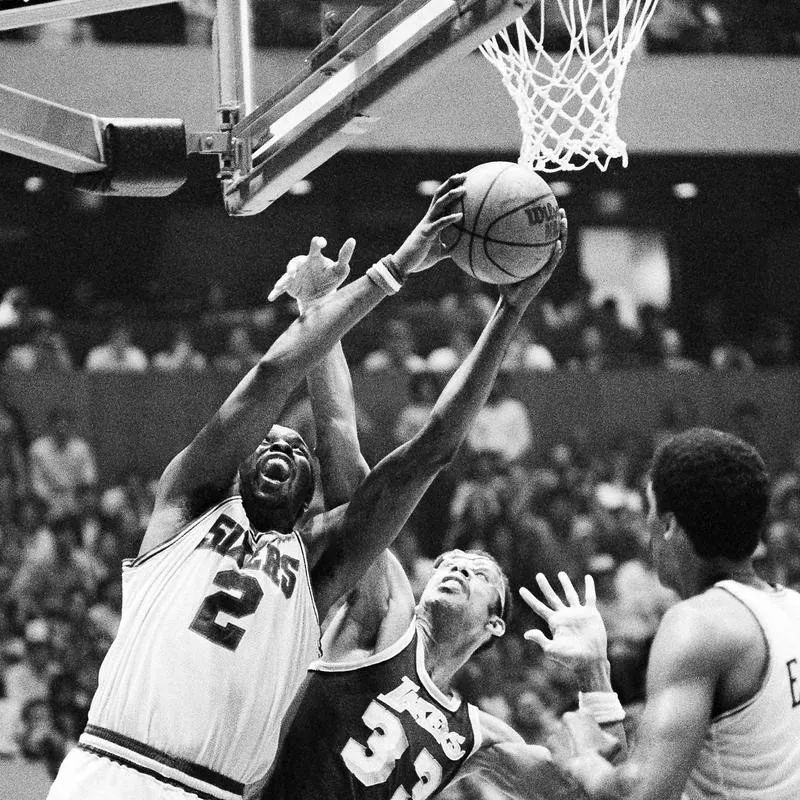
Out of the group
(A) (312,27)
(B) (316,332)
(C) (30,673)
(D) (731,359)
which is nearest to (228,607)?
(B) (316,332)

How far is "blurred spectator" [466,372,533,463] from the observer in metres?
11.5

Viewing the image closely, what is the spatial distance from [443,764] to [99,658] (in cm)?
549

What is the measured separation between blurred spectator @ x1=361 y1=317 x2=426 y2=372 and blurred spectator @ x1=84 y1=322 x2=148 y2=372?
1.96 metres

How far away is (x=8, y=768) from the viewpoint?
28.5 ft

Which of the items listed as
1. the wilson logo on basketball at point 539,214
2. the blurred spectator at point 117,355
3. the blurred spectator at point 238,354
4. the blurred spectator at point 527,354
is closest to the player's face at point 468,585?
the wilson logo on basketball at point 539,214

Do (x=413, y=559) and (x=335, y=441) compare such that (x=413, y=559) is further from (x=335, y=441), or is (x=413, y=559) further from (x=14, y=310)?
(x=335, y=441)

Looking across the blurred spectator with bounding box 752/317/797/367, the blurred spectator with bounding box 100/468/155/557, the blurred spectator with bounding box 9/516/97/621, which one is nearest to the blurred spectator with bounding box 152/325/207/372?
the blurred spectator with bounding box 100/468/155/557

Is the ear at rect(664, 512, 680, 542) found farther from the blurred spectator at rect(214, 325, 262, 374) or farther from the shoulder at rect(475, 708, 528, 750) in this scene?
the blurred spectator at rect(214, 325, 262, 374)

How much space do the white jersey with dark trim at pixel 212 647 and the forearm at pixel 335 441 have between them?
0.39 meters

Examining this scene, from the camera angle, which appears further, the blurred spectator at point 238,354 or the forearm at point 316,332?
the blurred spectator at point 238,354

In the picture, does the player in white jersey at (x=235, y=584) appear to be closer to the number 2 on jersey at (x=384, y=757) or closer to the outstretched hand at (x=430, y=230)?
the outstretched hand at (x=430, y=230)

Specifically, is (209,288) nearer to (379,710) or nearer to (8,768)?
(8,768)

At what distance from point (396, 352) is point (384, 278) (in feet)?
27.0

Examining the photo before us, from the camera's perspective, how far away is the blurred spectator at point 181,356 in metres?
11.5
